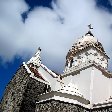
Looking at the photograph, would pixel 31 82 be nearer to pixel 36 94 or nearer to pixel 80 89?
pixel 36 94

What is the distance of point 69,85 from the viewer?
22.7 m

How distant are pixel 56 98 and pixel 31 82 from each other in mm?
4004

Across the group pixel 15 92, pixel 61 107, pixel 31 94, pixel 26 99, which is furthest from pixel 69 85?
pixel 15 92

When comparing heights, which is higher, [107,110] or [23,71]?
[23,71]

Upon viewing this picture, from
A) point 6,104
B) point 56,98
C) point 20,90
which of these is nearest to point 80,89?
point 56,98

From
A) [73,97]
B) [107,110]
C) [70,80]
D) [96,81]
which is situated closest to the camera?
[107,110]

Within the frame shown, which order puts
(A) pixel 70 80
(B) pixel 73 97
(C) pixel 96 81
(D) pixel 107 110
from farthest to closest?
(A) pixel 70 80 < (C) pixel 96 81 < (B) pixel 73 97 < (D) pixel 107 110

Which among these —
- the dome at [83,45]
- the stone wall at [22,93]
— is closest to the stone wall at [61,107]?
the stone wall at [22,93]

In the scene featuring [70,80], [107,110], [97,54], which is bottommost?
[107,110]

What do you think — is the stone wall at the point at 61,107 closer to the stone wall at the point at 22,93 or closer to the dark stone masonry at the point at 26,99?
the dark stone masonry at the point at 26,99

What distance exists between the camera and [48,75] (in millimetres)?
27422

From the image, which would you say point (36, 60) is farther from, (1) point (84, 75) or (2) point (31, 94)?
(1) point (84, 75)

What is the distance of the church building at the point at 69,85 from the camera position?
2144 centimetres

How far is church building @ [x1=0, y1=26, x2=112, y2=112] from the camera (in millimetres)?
21438
